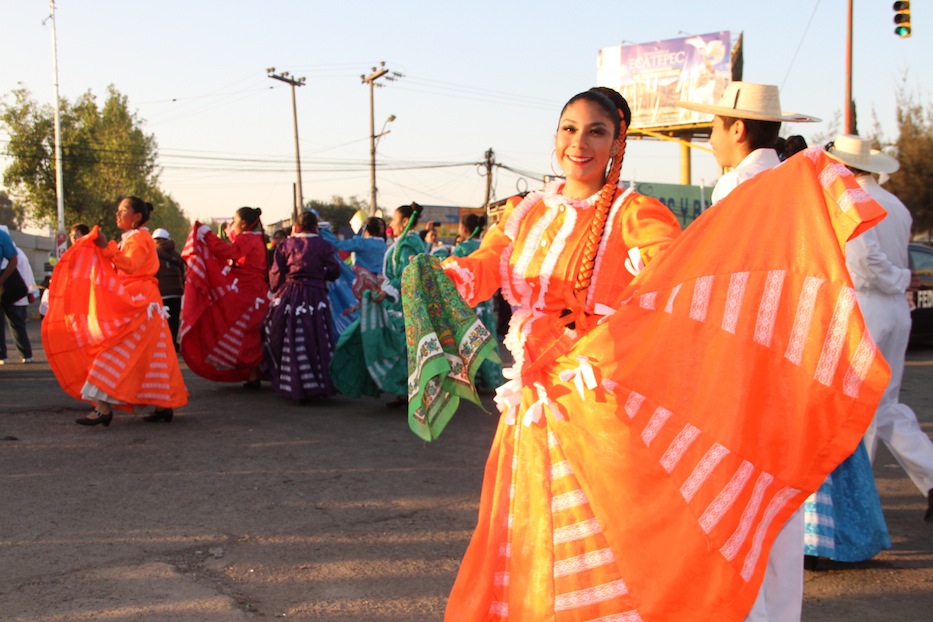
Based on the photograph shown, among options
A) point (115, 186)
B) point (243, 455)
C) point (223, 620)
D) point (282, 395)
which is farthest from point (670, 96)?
point (223, 620)

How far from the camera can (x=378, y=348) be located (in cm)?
867

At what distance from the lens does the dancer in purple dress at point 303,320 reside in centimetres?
893

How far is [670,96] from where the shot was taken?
115ft

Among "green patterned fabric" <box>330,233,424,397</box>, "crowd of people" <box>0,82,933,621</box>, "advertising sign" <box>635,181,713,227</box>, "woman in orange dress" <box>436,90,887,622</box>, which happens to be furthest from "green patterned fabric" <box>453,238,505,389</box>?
"advertising sign" <box>635,181,713,227</box>

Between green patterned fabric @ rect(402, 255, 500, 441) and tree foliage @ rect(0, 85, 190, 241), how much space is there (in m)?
40.7

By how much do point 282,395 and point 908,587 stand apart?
248 inches

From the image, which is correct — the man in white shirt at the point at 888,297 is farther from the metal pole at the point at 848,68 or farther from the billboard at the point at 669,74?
the billboard at the point at 669,74

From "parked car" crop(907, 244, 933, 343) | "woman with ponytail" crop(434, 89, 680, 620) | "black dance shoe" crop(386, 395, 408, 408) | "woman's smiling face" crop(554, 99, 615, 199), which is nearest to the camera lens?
"woman with ponytail" crop(434, 89, 680, 620)

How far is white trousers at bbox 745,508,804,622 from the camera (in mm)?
2715

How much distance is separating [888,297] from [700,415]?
2760 millimetres

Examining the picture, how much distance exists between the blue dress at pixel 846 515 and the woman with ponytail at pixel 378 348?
491 centimetres

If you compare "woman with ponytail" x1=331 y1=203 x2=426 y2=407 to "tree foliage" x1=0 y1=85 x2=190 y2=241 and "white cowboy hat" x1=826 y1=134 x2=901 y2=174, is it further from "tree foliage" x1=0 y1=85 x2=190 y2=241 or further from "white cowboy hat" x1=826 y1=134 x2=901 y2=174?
"tree foliage" x1=0 y1=85 x2=190 y2=241

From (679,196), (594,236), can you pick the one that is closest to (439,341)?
(594,236)

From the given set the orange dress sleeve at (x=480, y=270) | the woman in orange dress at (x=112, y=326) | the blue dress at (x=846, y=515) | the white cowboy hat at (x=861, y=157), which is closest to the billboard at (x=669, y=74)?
the woman in orange dress at (x=112, y=326)
